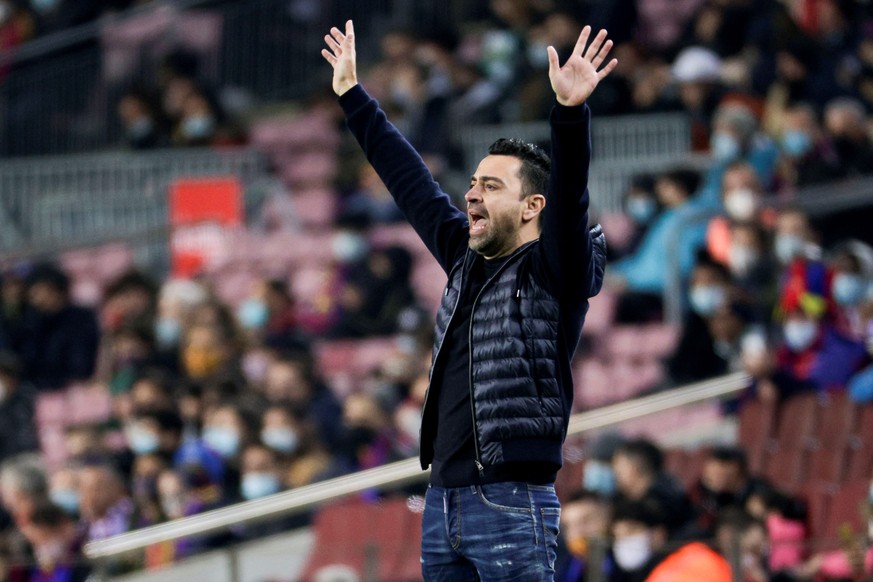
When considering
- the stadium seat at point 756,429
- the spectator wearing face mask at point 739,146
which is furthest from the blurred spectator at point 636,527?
the spectator wearing face mask at point 739,146

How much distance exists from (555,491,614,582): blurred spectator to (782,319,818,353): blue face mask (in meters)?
1.88

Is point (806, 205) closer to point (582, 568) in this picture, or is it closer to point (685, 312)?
point (685, 312)

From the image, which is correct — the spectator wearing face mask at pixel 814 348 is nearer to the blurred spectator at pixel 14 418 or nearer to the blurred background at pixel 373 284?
the blurred background at pixel 373 284

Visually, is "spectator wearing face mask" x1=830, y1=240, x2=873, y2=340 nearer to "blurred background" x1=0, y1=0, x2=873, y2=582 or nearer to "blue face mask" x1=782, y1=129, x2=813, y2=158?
"blurred background" x1=0, y1=0, x2=873, y2=582

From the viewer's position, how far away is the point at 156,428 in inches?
407

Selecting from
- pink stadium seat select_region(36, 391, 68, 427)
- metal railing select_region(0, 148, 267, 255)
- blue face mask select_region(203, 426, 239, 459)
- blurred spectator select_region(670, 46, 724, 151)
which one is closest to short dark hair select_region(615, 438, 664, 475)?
blue face mask select_region(203, 426, 239, 459)

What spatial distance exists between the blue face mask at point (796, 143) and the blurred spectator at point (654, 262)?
709 millimetres

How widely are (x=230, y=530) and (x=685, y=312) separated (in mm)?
3197

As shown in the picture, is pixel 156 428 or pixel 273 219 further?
pixel 273 219

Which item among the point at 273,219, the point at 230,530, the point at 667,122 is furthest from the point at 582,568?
the point at 273,219

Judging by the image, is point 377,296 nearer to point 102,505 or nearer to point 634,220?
point 634,220

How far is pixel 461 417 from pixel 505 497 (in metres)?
0.24

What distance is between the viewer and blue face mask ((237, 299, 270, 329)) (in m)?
12.1

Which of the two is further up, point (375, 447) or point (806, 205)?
point (806, 205)
